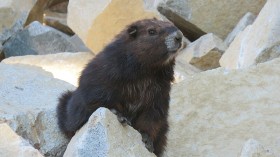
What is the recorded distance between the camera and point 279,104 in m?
5.87

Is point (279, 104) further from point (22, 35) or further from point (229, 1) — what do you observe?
point (22, 35)

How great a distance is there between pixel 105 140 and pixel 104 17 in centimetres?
325

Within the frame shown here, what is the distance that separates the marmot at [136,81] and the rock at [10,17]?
3.76m

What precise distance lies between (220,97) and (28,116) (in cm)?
152

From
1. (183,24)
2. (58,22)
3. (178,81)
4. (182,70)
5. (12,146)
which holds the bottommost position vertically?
(58,22)

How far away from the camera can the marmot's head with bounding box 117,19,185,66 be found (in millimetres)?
5262

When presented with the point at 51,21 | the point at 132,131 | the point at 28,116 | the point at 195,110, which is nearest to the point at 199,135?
the point at 195,110

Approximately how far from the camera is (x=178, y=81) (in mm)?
6938

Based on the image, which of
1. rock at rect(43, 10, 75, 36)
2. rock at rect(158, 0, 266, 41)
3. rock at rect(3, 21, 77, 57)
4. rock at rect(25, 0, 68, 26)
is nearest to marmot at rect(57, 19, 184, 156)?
rock at rect(158, 0, 266, 41)

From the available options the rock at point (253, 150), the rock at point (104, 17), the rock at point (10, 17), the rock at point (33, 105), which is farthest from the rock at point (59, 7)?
the rock at point (253, 150)

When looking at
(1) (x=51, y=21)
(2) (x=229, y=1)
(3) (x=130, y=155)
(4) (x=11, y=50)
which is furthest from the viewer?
(1) (x=51, y=21)

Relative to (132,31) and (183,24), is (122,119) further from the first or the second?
(183,24)

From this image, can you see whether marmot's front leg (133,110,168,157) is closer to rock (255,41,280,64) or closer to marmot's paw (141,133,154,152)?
marmot's paw (141,133,154,152)

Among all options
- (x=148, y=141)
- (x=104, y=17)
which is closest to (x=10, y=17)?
(x=104, y=17)
